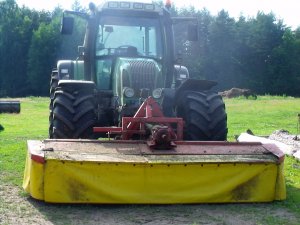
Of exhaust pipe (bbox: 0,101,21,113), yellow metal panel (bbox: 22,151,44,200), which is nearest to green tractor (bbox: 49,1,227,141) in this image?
yellow metal panel (bbox: 22,151,44,200)

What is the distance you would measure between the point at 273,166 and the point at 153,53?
3.33m

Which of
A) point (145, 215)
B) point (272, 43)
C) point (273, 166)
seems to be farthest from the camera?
point (272, 43)

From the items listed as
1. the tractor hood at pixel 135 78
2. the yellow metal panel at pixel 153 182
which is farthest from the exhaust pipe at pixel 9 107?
the yellow metal panel at pixel 153 182

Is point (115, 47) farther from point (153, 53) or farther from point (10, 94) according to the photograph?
point (10, 94)

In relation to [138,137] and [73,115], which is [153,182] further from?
[73,115]

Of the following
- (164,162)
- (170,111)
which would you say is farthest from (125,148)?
(170,111)

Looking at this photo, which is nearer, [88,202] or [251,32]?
[88,202]

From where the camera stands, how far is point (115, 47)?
8.68 m

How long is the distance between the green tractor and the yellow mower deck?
39.2 inches

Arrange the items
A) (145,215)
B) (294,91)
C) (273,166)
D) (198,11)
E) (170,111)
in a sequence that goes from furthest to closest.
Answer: (198,11), (294,91), (170,111), (273,166), (145,215)

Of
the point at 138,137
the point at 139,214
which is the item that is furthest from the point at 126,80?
the point at 139,214

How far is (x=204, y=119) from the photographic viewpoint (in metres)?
7.29

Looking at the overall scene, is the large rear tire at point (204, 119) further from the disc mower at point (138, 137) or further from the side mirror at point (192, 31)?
the side mirror at point (192, 31)

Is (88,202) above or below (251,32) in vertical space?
below
